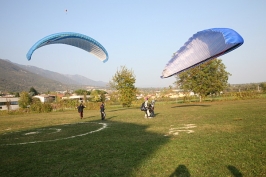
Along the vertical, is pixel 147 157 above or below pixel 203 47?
below

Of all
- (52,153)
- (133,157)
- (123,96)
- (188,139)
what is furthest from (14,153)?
(123,96)

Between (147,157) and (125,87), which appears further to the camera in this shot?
(125,87)

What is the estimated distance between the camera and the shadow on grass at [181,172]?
20.5 feet

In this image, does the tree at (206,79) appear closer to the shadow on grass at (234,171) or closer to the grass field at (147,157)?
the grass field at (147,157)

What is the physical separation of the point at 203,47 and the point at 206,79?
3870 cm

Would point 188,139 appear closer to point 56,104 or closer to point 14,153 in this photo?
point 14,153

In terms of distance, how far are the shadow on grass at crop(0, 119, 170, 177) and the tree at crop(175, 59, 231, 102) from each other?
148 feet

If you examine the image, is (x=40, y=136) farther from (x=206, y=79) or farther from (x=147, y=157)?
(x=206, y=79)

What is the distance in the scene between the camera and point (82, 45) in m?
26.0

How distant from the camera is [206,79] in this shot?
5394 cm

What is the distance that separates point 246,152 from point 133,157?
4.05m

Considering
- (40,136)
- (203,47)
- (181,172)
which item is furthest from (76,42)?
(181,172)

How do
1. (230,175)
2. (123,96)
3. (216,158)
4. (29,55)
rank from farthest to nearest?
(123,96)
(29,55)
(216,158)
(230,175)

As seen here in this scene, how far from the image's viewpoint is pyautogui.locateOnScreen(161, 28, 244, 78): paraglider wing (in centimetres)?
1382
